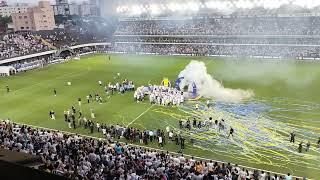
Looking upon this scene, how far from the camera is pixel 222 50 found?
6719 centimetres

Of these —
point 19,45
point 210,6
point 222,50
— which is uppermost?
point 210,6

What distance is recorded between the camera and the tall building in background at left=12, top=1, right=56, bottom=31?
111488 millimetres

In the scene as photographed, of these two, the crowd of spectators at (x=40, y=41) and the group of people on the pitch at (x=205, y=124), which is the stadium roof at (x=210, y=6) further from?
the group of people on the pitch at (x=205, y=124)

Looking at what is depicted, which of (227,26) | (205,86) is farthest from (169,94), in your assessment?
(227,26)

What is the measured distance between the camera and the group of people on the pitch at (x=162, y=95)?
1379 inches

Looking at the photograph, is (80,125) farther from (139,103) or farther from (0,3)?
(0,3)

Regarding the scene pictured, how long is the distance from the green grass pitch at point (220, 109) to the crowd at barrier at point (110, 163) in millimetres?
3954

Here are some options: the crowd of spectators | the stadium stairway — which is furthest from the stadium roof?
the stadium stairway

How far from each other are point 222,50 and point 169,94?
34.5 m

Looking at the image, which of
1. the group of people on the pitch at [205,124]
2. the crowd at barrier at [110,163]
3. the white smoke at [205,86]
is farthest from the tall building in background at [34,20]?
the crowd at barrier at [110,163]

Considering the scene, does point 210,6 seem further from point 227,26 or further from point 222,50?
point 222,50

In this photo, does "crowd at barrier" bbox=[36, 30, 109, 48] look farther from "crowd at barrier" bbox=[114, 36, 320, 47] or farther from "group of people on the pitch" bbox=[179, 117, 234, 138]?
"group of people on the pitch" bbox=[179, 117, 234, 138]

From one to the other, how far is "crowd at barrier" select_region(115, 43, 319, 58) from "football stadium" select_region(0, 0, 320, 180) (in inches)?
13.2

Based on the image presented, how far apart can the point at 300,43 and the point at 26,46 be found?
52.7 m
